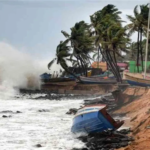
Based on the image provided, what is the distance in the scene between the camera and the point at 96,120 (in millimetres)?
17156

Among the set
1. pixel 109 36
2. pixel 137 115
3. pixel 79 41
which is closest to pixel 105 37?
pixel 109 36

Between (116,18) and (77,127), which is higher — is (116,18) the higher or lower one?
the higher one

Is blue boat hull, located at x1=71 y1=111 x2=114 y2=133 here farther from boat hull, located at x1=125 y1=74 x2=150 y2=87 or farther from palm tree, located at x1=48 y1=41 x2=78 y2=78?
palm tree, located at x1=48 y1=41 x2=78 y2=78

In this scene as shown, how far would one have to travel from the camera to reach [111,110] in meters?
27.3

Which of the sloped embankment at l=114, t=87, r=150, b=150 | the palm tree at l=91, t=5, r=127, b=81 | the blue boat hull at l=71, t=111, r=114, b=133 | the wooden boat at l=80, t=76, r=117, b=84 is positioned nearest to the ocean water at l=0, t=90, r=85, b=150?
the blue boat hull at l=71, t=111, r=114, b=133

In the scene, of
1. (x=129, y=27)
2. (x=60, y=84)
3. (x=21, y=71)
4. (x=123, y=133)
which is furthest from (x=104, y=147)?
(x=21, y=71)

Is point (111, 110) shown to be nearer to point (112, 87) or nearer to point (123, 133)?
point (123, 133)

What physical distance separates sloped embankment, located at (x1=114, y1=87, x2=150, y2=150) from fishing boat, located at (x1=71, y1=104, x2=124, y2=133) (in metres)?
1.19

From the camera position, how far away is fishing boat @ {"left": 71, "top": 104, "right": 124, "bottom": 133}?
17.1 meters

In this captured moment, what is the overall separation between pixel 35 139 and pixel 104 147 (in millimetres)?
4468

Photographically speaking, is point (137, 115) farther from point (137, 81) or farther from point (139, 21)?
point (139, 21)

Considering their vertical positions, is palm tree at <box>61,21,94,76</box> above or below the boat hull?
above

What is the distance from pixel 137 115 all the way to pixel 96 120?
5143mm

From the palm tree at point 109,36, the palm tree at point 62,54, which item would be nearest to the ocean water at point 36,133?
the palm tree at point 109,36
